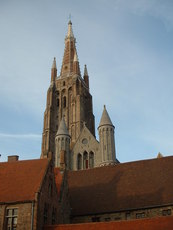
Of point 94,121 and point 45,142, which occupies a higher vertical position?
point 94,121

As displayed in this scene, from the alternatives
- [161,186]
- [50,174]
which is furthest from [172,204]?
[50,174]

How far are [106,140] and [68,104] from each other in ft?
81.1

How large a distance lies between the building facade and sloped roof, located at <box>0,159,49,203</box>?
627 inches

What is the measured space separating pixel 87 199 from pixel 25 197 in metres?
9.94

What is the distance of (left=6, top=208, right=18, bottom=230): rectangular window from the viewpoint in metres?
25.6

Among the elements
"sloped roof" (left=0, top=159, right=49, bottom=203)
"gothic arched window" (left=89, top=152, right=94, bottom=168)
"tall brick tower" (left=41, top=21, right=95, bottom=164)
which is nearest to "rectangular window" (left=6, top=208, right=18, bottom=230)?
"sloped roof" (left=0, top=159, right=49, bottom=203)

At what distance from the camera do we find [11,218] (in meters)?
25.9

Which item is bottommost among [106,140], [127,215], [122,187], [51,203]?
[127,215]

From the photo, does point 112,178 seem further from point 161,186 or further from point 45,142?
point 45,142

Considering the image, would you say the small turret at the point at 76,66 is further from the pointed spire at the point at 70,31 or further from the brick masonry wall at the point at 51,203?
the brick masonry wall at the point at 51,203

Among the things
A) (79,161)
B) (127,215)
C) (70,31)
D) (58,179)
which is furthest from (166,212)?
(70,31)

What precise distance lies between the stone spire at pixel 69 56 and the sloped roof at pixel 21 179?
56698 millimetres

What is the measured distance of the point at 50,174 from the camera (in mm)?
29500

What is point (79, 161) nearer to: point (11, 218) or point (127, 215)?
point (127, 215)
